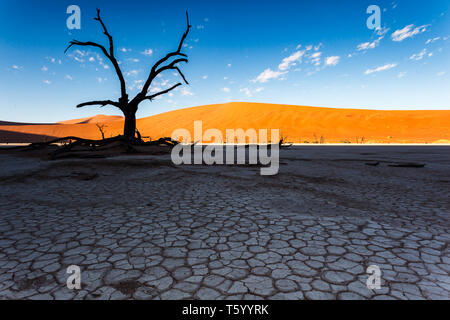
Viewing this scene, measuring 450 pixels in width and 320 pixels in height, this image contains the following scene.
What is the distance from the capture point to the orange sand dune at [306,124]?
95.3 ft

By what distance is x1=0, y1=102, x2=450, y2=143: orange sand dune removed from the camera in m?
29.0

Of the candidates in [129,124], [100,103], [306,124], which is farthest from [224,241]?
[306,124]

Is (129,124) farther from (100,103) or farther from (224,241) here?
(224,241)

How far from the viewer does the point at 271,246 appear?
1.83m

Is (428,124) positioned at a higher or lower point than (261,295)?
higher

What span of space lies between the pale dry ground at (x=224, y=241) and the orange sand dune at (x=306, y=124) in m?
23.9

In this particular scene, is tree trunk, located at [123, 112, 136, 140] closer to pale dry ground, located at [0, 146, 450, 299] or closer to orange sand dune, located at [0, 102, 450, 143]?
pale dry ground, located at [0, 146, 450, 299]
